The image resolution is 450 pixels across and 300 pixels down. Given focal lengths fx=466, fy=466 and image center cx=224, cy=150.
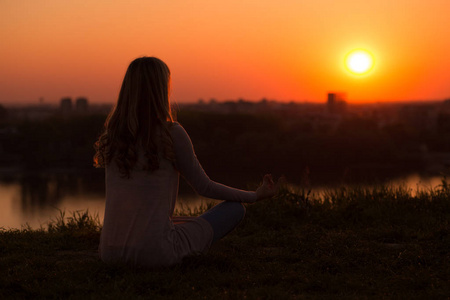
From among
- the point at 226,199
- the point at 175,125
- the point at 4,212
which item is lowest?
the point at 4,212

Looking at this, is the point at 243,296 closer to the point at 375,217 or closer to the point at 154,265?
the point at 154,265

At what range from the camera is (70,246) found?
3.30m

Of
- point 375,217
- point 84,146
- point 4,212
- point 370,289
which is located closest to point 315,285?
point 370,289

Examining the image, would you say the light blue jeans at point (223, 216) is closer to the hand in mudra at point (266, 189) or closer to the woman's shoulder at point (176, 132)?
the hand in mudra at point (266, 189)

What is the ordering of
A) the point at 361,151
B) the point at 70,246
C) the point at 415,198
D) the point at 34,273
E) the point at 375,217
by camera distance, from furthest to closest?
the point at 361,151 → the point at 415,198 → the point at 375,217 → the point at 70,246 → the point at 34,273

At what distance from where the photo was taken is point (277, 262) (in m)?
2.75

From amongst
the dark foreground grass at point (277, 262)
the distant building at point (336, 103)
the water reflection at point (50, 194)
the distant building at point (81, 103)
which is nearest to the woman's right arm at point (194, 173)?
the dark foreground grass at point (277, 262)

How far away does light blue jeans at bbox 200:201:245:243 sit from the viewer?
256cm

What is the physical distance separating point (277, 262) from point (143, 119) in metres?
1.19

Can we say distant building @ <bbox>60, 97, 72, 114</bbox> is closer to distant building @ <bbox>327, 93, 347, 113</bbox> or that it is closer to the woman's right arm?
distant building @ <bbox>327, 93, 347, 113</bbox>

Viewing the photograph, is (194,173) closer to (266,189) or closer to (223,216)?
(223,216)

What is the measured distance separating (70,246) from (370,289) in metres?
2.08

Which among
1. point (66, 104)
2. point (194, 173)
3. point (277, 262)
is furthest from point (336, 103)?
point (194, 173)

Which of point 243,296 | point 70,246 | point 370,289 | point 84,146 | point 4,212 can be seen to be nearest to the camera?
point 243,296
